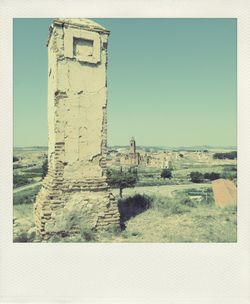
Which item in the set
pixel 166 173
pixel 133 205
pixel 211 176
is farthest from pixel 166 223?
pixel 211 176

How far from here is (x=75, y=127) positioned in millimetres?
3314

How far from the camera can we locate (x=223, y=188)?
11.3 ft

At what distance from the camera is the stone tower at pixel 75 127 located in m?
3.27

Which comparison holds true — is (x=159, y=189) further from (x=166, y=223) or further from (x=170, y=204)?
(x=166, y=223)

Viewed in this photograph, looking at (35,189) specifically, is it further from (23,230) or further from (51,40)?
(51,40)

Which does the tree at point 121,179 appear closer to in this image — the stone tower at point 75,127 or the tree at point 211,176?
the stone tower at point 75,127

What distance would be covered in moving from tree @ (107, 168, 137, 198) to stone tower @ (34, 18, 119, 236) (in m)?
0.15

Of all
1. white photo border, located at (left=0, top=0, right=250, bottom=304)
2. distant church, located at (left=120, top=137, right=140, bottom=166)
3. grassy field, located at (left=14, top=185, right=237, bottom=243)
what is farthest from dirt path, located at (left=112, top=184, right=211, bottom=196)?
white photo border, located at (left=0, top=0, right=250, bottom=304)

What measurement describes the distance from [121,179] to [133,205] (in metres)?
0.26

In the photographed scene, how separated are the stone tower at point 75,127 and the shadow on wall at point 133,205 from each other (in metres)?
0.26

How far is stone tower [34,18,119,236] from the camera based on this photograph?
3268 mm

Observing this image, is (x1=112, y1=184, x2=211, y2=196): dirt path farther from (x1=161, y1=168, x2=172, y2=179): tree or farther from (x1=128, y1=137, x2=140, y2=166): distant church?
(x1=128, y1=137, x2=140, y2=166): distant church
